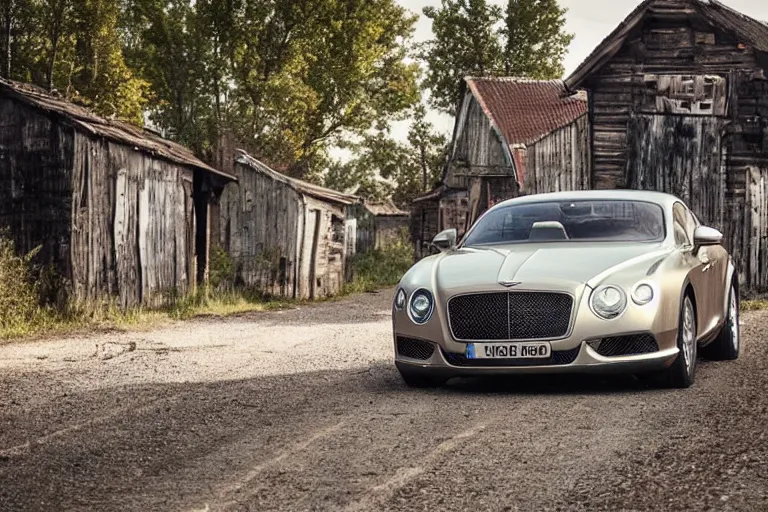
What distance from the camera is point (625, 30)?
19.5 meters

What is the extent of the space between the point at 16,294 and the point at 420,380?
9114mm

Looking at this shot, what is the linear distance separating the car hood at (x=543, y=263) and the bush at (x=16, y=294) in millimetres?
8177

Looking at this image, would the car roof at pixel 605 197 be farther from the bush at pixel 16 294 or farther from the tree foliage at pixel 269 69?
the tree foliage at pixel 269 69

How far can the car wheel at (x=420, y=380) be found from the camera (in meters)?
8.04

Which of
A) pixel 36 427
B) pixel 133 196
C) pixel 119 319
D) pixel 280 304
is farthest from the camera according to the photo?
pixel 280 304

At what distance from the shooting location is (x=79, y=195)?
693 inches

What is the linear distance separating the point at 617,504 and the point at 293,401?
359 centimetres

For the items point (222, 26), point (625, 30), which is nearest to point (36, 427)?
point (625, 30)

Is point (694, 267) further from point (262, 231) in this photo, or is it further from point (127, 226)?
point (262, 231)

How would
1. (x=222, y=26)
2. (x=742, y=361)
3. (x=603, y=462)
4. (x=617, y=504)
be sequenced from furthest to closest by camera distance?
(x=222, y=26), (x=742, y=361), (x=603, y=462), (x=617, y=504)

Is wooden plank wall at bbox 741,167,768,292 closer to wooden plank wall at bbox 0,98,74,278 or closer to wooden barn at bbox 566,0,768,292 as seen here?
wooden barn at bbox 566,0,768,292

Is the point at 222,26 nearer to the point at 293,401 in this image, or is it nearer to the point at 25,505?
the point at 293,401

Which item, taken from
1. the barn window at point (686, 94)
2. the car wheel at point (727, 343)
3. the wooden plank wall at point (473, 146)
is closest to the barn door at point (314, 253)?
the wooden plank wall at point (473, 146)

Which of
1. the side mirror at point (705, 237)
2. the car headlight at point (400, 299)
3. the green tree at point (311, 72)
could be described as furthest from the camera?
the green tree at point (311, 72)
